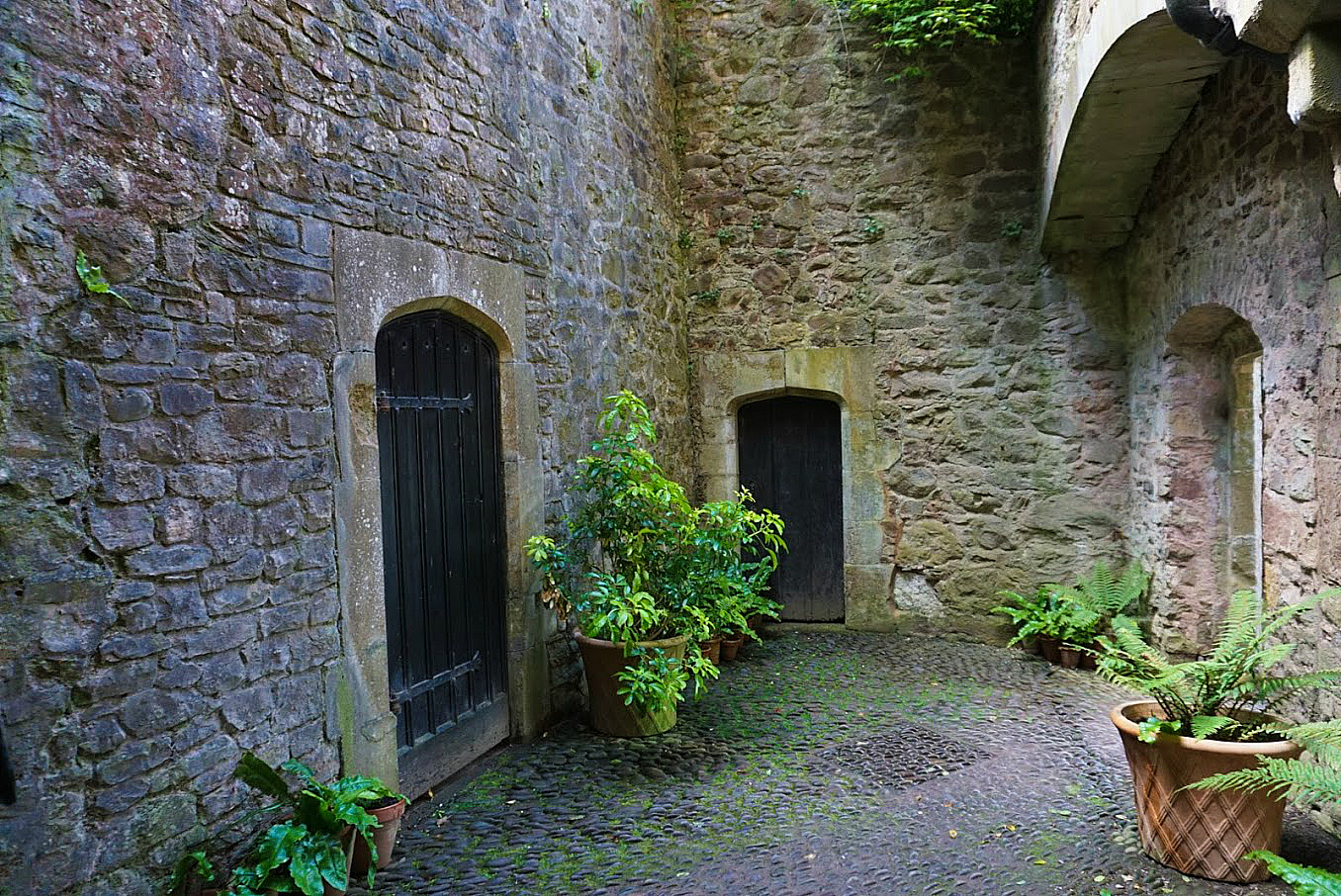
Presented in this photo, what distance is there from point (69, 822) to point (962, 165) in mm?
6038

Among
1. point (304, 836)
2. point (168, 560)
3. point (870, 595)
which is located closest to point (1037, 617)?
point (870, 595)

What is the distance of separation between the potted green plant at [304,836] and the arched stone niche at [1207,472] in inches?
179

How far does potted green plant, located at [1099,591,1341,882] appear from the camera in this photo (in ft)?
9.76

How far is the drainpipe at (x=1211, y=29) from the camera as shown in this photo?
109 inches

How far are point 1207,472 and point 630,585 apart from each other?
3.31 m

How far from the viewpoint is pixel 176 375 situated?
268 centimetres

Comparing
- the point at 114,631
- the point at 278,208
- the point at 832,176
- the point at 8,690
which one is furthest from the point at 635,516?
the point at 832,176

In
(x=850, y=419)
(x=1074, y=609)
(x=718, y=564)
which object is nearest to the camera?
(x=718, y=564)

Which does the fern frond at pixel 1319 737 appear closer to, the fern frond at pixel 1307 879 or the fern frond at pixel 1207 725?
the fern frond at pixel 1207 725

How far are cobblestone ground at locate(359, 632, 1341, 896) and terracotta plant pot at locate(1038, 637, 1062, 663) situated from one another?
40cm

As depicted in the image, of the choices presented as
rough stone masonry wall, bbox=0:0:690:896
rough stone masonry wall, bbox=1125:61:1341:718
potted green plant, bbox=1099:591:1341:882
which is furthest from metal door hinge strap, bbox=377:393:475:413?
rough stone masonry wall, bbox=1125:61:1341:718

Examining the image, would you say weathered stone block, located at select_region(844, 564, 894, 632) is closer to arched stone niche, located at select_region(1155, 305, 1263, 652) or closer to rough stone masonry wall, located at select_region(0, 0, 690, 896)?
arched stone niche, located at select_region(1155, 305, 1263, 652)

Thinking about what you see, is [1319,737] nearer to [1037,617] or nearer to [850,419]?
[1037,617]

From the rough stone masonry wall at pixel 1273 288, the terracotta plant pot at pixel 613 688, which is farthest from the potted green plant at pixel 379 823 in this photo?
the rough stone masonry wall at pixel 1273 288
